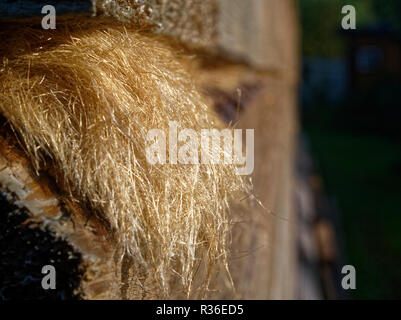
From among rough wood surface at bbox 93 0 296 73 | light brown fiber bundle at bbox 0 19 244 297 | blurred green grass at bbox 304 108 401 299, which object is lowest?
blurred green grass at bbox 304 108 401 299

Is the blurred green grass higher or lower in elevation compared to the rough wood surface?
lower

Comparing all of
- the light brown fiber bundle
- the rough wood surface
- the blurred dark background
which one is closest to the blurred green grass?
the blurred dark background

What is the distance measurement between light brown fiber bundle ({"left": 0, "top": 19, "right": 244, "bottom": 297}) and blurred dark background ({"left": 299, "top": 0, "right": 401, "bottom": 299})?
1306 millimetres

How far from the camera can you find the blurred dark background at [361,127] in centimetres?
645

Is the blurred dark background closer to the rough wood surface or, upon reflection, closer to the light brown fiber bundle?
the rough wood surface

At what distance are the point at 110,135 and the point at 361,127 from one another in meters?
15.8

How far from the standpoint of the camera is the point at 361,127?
15570 mm

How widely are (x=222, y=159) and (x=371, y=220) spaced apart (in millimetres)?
7435

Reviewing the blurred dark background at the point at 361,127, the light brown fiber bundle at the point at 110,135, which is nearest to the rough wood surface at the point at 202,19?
the light brown fiber bundle at the point at 110,135

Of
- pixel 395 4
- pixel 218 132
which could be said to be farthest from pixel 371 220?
pixel 395 4

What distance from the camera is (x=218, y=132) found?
0.99 meters

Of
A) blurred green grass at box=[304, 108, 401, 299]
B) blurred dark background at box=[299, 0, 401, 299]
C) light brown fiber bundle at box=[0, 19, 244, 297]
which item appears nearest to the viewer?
light brown fiber bundle at box=[0, 19, 244, 297]

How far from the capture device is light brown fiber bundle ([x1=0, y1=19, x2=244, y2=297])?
2.65 feet

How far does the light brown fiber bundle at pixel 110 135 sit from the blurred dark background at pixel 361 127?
4.29 feet
